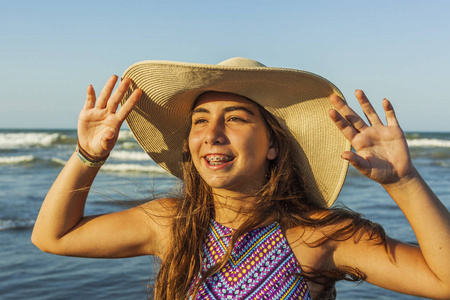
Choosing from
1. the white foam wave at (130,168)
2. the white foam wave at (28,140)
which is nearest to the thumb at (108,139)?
the white foam wave at (130,168)

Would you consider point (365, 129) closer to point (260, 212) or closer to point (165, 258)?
point (260, 212)

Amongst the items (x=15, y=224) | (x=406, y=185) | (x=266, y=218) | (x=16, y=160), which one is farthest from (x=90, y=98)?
(x=16, y=160)

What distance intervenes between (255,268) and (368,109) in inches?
39.5

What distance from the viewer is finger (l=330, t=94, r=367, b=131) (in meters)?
2.29

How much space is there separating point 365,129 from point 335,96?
0.76 ft

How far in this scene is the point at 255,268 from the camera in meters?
2.59

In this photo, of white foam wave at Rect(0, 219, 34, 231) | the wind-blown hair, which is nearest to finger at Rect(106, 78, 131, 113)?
the wind-blown hair

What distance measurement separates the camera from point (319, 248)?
104 inches

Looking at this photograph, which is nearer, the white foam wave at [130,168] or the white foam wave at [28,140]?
the white foam wave at [130,168]

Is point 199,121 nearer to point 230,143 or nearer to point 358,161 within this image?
point 230,143

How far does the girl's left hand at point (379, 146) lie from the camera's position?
2.18m

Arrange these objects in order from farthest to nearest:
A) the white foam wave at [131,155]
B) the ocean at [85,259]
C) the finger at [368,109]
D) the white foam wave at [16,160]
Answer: the white foam wave at [131,155] < the white foam wave at [16,160] < the ocean at [85,259] < the finger at [368,109]

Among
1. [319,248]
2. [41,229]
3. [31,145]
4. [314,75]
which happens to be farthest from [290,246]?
[31,145]

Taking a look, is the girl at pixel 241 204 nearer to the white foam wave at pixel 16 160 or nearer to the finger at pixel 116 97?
the finger at pixel 116 97
